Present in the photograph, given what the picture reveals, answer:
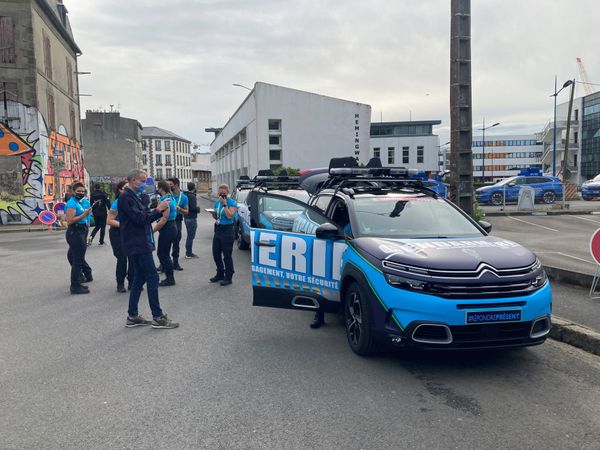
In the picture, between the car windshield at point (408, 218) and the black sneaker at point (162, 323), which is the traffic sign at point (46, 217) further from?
the car windshield at point (408, 218)

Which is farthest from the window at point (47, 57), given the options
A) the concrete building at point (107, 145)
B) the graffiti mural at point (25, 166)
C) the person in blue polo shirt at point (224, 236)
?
the concrete building at point (107, 145)

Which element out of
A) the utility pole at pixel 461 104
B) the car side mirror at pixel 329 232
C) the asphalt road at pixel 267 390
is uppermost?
the utility pole at pixel 461 104

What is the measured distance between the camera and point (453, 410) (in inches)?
150

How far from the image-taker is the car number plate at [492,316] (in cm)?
423

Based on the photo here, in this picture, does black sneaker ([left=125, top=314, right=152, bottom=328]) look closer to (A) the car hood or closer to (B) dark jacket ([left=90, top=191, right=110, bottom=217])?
(A) the car hood

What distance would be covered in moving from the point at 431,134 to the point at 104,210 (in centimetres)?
7303

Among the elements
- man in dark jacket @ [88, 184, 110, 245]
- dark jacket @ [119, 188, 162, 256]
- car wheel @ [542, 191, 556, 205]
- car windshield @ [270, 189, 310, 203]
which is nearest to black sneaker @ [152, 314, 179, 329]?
dark jacket @ [119, 188, 162, 256]

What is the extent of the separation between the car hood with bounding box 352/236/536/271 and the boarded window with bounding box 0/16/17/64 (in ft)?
80.4

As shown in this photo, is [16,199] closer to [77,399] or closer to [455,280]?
[77,399]

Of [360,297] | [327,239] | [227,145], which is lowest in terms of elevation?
[360,297]

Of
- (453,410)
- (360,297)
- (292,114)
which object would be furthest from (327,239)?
(292,114)

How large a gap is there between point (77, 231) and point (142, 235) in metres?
2.96

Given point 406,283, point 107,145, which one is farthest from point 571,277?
point 107,145

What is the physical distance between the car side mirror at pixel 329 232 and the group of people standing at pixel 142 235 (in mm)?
1871
